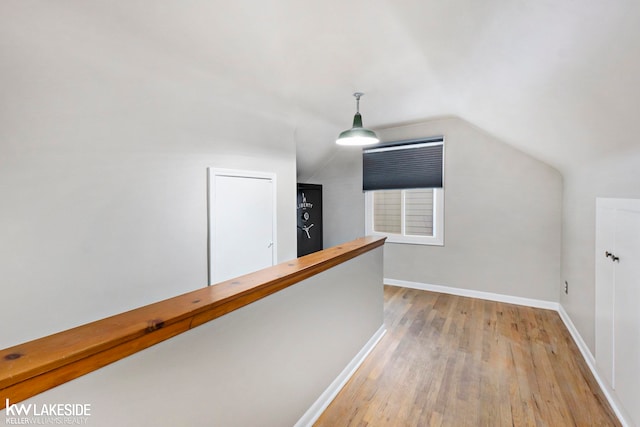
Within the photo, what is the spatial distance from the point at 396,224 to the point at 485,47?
3116 mm

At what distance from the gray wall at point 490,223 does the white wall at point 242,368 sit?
2.30 metres

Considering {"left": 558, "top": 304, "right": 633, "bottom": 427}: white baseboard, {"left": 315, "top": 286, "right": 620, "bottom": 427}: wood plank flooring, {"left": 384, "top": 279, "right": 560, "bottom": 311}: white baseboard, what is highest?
{"left": 384, "top": 279, "right": 560, "bottom": 311}: white baseboard

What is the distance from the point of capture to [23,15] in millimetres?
1353

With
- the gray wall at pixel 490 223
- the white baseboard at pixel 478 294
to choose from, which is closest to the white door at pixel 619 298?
the gray wall at pixel 490 223

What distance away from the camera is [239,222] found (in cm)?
263

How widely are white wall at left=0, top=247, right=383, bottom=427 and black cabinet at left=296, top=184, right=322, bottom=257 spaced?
234 cm

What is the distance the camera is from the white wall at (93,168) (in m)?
1.36

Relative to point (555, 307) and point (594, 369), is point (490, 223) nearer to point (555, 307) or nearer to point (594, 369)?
point (555, 307)

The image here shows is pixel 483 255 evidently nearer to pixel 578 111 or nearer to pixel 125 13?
pixel 578 111

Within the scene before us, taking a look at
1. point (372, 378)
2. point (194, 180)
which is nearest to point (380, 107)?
point (194, 180)

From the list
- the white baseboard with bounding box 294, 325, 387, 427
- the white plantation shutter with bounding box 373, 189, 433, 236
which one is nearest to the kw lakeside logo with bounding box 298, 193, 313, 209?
the white plantation shutter with bounding box 373, 189, 433, 236

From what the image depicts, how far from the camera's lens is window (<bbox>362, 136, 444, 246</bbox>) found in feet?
13.2

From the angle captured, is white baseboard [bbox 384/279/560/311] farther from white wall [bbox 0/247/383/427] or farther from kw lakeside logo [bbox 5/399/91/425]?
kw lakeside logo [bbox 5/399/91/425]

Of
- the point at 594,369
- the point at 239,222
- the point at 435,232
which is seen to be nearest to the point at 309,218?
the point at 435,232
